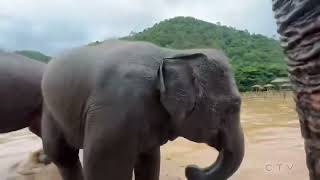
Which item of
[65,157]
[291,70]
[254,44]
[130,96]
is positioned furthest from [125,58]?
[254,44]

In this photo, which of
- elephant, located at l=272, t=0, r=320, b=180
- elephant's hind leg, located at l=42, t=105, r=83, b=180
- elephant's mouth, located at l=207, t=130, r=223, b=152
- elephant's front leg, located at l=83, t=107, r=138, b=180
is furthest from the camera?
elephant's hind leg, located at l=42, t=105, r=83, b=180

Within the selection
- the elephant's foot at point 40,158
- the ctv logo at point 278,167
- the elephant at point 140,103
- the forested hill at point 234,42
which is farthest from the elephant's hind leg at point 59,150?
the forested hill at point 234,42

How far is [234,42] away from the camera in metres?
29.1

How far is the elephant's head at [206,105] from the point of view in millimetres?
1491

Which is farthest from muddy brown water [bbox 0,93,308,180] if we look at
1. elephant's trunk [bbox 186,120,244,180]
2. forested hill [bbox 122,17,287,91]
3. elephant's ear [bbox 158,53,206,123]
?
forested hill [bbox 122,17,287,91]

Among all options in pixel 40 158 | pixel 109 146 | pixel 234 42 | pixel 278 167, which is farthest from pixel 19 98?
pixel 234 42

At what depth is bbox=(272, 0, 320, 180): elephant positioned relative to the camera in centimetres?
46

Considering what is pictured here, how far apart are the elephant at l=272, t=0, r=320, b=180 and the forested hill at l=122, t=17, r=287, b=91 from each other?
72.4 ft

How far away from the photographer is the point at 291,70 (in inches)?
20.2

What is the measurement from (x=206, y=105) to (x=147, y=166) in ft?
1.64

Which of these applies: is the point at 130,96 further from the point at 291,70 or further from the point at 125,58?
the point at 291,70

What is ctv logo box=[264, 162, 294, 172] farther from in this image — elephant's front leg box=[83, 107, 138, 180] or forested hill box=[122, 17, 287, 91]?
forested hill box=[122, 17, 287, 91]

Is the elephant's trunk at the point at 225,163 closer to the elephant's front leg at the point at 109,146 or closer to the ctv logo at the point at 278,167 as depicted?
the elephant's front leg at the point at 109,146

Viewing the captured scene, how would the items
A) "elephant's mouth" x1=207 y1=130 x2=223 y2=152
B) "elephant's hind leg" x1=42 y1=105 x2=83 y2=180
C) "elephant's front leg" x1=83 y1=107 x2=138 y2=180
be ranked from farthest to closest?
"elephant's hind leg" x1=42 y1=105 x2=83 y2=180, "elephant's mouth" x1=207 y1=130 x2=223 y2=152, "elephant's front leg" x1=83 y1=107 x2=138 y2=180
